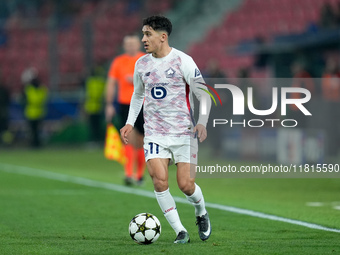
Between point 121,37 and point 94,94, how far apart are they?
23.3ft

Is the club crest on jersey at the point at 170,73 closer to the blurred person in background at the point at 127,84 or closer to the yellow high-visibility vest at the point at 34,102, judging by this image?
the blurred person in background at the point at 127,84

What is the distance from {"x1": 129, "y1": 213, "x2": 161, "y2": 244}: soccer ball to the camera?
676 centimetres

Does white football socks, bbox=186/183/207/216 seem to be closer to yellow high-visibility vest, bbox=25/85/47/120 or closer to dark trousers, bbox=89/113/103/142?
yellow high-visibility vest, bbox=25/85/47/120

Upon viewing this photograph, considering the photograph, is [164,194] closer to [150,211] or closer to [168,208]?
A: [168,208]

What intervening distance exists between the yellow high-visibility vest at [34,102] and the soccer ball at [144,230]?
1957cm

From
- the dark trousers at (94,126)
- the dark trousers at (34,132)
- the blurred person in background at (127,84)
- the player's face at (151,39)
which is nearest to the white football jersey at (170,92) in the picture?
the player's face at (151,39)

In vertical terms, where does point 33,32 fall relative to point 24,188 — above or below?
above

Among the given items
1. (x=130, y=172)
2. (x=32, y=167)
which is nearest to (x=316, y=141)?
(x=130, y=172)

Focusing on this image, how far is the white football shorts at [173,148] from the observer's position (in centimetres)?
684

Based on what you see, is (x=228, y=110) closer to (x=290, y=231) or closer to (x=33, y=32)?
(x=290, y=231)

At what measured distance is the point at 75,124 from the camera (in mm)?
27188

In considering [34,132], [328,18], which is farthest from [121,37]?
[328,18]

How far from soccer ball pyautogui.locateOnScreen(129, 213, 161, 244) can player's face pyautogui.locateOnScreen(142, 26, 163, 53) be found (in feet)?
4.37

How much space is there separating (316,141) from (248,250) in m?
10.2
